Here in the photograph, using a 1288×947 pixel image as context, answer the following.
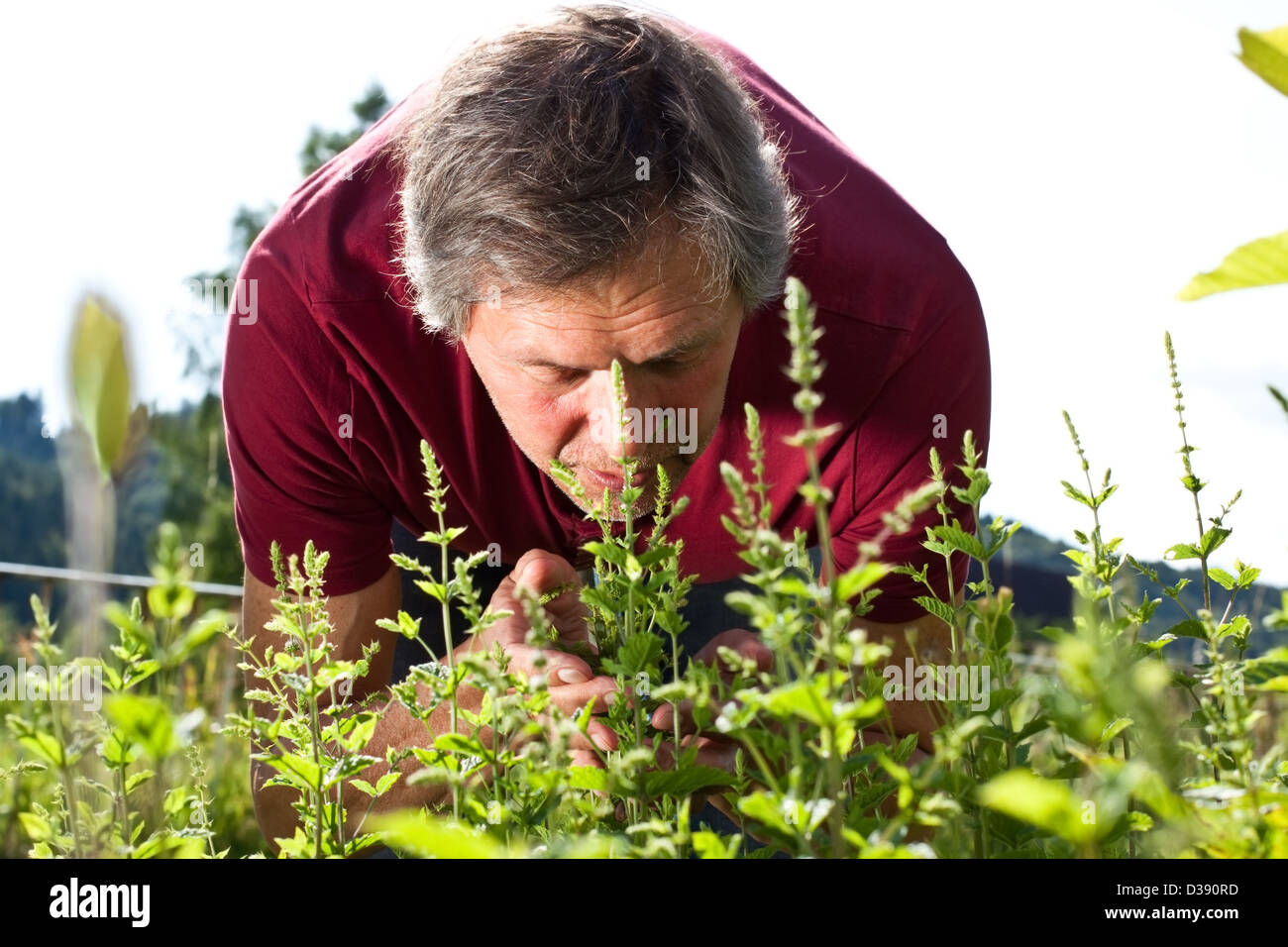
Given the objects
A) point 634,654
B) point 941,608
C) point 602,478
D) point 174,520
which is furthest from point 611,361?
point 174,520

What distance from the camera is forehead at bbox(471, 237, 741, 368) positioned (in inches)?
72.8

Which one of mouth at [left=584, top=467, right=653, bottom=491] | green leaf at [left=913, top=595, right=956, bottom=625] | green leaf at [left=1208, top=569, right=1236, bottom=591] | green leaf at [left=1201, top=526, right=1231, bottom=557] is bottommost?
green leaf at [left=913, top=595, right=956, bottom=625]

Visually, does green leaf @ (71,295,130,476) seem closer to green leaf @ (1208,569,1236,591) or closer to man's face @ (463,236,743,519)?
man's face @ (463,236,743,519)

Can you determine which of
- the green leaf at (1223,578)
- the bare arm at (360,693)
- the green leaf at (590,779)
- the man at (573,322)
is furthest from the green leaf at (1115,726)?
the bare arm at (360,693)

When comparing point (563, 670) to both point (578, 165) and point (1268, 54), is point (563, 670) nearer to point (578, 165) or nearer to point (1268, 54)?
point (1268, 54)

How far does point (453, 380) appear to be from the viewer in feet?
8.38

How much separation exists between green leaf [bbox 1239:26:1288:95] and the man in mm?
1029

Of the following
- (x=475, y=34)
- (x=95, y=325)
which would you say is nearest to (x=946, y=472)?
(x=475, y=34)

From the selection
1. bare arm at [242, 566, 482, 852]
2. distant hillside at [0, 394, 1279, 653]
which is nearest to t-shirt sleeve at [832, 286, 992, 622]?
distant hillside at [0, 394, 1279, 653]

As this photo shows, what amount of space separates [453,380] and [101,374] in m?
1.24

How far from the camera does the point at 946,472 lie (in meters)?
2.44

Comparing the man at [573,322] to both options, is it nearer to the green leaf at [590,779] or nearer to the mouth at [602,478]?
the mouth at [602,478]
